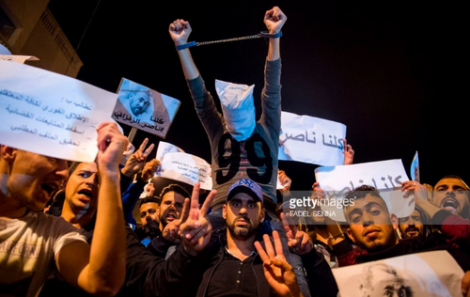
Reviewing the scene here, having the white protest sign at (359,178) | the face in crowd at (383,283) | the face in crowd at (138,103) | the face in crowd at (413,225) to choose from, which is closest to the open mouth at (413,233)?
the face in crowd at (413,225)

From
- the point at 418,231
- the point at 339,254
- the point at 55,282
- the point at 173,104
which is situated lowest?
the point at 55,282

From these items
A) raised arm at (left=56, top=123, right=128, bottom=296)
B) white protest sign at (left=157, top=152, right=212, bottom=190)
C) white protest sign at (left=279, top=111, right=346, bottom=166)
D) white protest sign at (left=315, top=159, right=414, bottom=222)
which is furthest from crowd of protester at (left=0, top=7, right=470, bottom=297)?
white protest sign at (left=279, top=111, right=346, bottom=166)

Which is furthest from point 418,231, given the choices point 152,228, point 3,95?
point 3,95

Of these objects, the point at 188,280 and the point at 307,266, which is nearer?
the point at 188,280

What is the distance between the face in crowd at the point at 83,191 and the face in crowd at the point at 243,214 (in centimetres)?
113

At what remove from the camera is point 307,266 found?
2.37 m

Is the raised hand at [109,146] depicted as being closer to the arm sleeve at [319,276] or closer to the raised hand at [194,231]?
the raised hand at [194,231]

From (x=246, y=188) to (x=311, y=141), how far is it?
235 cm

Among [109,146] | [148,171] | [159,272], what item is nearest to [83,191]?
[159,272]

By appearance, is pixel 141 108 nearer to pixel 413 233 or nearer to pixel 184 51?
pixel 184 51

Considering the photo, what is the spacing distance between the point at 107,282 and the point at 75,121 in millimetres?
763

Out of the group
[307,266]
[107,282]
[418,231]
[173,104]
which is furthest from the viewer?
[173,104]

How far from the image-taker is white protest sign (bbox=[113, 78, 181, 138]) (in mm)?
4008

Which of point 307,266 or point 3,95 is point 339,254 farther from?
point 3,95
